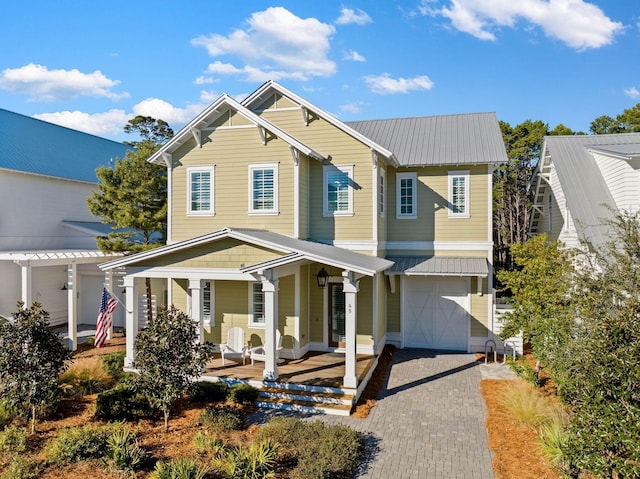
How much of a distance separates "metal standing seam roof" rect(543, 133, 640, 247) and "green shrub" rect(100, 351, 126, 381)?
47.4 ft

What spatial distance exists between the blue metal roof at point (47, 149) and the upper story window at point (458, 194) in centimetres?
1739

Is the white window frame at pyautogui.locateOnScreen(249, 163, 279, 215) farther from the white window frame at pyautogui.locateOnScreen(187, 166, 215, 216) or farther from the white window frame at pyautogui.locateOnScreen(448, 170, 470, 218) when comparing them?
the white window frame at pyautogui.locateOnScreen(448, 170, 470, 218)

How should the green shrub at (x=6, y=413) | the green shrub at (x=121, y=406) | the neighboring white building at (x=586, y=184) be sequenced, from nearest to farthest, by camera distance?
1. the green shrub at (x=6, y=413)
2. the green shrub at (x=121, y=406)
3. the neighboring white building at (x=586, y=184)

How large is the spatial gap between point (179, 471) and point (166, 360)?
8.26 feet

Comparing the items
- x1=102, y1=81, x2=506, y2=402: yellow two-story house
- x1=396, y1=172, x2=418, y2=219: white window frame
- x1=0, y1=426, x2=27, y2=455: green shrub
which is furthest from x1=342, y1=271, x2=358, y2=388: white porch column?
x1=0, y1=426, x2=27, y2=455: green shrub

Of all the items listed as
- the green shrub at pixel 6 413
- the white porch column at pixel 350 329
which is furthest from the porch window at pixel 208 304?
the green shrub at pixel 6 413

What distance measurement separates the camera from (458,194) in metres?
16.0

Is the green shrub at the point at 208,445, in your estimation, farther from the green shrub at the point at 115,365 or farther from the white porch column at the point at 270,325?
the green shrub at the point at 115,365

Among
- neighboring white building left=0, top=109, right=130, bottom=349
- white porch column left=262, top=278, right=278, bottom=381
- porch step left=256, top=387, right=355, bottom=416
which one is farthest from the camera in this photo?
neighboring white building left=0, top=109, right=130, bottom=349

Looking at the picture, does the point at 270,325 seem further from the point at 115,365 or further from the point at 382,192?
the point at 382,192

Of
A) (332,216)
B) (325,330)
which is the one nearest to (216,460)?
(325,330)

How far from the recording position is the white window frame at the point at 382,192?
15305 mm

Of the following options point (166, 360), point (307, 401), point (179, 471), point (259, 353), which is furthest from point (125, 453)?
point (259, 353)

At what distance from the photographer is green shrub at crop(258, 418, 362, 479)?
7.50 metres
